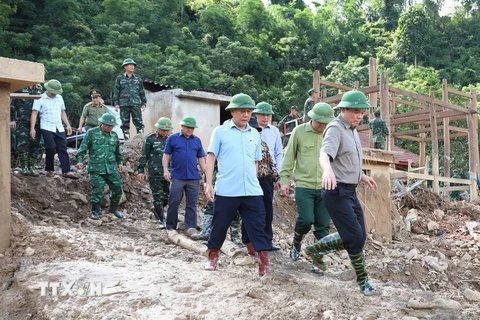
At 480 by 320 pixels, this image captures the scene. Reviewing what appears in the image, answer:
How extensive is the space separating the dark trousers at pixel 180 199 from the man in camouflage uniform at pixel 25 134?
3.22 metres

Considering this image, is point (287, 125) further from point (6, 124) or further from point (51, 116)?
point (6, 124)

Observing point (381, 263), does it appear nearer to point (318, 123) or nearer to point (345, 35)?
point (318, 123)

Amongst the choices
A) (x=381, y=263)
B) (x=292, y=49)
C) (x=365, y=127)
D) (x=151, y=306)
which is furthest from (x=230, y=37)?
(x=151, y=306)

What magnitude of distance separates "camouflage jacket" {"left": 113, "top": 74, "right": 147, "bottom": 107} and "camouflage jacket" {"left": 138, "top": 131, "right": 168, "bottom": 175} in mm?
2683

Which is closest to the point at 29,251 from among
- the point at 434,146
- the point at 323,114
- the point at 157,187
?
the point at 157,187

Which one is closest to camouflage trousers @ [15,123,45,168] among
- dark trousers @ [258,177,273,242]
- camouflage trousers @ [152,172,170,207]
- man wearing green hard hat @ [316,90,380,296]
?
camouflage trousers @ [152,172,170,207]

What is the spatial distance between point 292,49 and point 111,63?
19315mm

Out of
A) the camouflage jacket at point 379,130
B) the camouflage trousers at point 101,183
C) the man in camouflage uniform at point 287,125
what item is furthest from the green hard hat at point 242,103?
the man in camouflage uniform at point 287,125

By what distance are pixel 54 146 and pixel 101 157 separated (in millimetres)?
1386

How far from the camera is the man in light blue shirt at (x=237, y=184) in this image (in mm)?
4910

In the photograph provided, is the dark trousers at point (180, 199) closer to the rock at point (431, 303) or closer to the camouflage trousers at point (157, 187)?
the camouflage trousers at point (157, 187)

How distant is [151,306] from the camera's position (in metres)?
4.11

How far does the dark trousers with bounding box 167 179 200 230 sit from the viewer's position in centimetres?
738

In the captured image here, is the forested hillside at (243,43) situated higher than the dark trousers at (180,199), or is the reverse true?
the forested hillside at (243,43)
